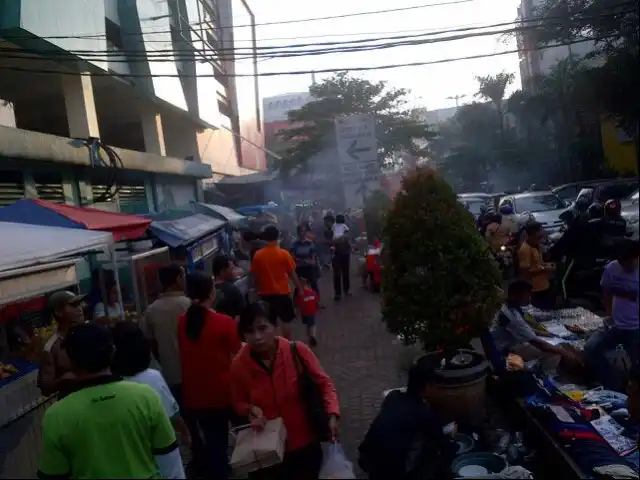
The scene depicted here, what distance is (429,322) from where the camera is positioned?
566 centimetres

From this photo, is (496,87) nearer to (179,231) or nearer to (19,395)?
(179,231)

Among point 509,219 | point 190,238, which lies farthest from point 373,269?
point 190,238

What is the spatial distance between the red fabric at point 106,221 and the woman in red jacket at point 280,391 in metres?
4.39

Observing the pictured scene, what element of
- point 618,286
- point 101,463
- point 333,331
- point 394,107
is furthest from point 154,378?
point 394,107

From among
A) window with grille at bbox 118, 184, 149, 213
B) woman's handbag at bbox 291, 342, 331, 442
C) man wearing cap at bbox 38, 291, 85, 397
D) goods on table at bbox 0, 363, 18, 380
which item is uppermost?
window with grille at bbox 118, 184, 149, 213

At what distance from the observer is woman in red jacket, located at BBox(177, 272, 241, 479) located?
4328mm

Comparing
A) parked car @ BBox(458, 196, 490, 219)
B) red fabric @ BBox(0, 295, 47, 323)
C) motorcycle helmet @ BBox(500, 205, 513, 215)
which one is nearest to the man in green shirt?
red fabric @ BBox(0, 295, 47, 323)

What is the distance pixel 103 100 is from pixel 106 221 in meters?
9.41

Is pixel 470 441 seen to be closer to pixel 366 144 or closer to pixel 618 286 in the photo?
pixel 618 286

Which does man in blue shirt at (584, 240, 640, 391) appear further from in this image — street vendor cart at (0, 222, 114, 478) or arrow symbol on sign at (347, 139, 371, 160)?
arrow symbol on sign at (347, 139, 371, 160)

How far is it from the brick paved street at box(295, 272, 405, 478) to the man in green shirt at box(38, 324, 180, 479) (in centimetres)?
327

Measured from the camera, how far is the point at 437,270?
5.59m

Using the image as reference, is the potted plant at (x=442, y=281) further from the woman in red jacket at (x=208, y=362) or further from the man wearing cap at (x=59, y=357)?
the man wearing cap at (x=59, y=357)

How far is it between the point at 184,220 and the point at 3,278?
285 inches
